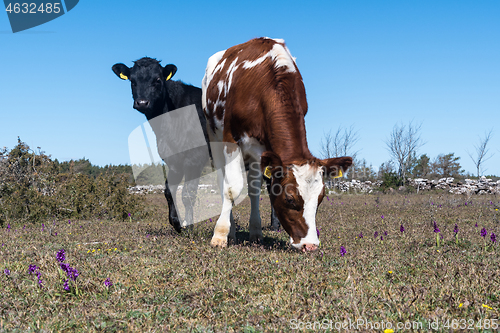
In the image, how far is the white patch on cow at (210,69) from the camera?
6.39 metres

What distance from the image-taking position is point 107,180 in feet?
35.8

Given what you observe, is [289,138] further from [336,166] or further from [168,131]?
[168,131]

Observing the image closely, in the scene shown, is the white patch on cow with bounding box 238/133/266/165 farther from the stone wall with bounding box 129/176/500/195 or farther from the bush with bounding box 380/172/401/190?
the bush with bounding box 380/172/401/190

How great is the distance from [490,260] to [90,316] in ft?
13.3

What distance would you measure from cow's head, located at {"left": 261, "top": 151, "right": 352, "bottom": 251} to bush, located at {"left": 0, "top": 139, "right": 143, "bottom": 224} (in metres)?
6.86

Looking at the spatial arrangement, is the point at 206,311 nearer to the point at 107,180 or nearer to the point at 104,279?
the point at 104,279

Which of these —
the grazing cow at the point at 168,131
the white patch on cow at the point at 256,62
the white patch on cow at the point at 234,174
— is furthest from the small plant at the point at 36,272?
the white patch on cow at the point at 256,62

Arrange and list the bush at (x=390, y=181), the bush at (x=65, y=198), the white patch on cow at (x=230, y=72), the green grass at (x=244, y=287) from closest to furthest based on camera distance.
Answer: the green grass at (x=244, y=287), the white patch on cow at (x=230, y=72), the bush at (x=65, y=198), the bush at (x=390, y=181)

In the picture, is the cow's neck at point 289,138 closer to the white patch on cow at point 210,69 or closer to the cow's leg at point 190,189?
the white patch on cow at point 210,69

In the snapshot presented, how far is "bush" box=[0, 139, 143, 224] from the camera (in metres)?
9.45

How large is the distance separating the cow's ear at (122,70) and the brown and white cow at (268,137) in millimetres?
2112

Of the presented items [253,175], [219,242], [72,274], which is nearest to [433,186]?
[253,175]

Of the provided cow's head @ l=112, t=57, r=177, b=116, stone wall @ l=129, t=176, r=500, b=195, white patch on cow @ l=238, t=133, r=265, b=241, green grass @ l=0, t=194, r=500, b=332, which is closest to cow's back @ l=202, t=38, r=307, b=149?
white patch on cow @ l=238, t=133, r=265, b=241

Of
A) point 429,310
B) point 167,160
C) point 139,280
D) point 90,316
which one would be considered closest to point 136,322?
point 90,316
